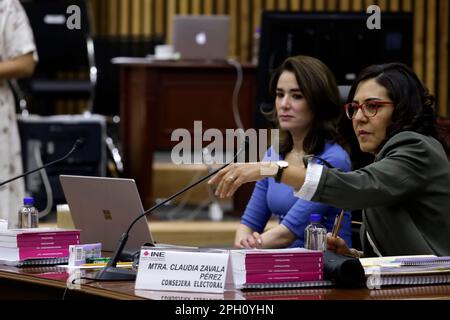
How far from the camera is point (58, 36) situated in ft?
26.1

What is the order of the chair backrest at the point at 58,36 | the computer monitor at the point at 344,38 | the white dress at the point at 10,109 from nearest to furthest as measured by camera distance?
1. the white dress at the point at 10,109
2. the computer monitor at the point at 344,38
3. the chair backrest at the point at 58,36

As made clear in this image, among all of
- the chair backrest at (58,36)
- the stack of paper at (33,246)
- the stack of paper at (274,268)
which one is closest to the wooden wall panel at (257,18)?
the chair backrest at (58,36)

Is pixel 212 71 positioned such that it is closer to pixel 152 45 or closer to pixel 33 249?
pixel 152 45

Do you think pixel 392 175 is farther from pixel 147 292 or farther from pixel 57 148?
pixel 57 148

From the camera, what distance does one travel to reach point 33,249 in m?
2.94

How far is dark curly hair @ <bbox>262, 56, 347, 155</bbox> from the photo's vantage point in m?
3.68

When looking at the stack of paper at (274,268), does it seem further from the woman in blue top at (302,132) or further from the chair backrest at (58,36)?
the chair backrest at (58,36)

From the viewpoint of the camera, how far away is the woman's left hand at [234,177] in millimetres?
2457

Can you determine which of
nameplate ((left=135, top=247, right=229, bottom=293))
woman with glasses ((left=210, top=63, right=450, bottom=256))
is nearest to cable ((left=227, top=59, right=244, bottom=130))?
woman with glasses ((left=210, top=63, right=450, bottom=256))

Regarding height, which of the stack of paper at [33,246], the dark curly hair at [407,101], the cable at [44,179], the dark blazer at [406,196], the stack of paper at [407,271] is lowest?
the cable at [44,179]

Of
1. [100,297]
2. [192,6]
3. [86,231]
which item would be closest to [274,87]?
[86,231]

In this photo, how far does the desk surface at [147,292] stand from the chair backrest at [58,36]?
5.37 metres

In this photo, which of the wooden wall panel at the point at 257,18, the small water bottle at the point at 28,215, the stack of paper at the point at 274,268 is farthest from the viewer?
the wooden wall panel at the point at 257,18

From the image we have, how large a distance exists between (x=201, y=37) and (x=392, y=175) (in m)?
4.92
